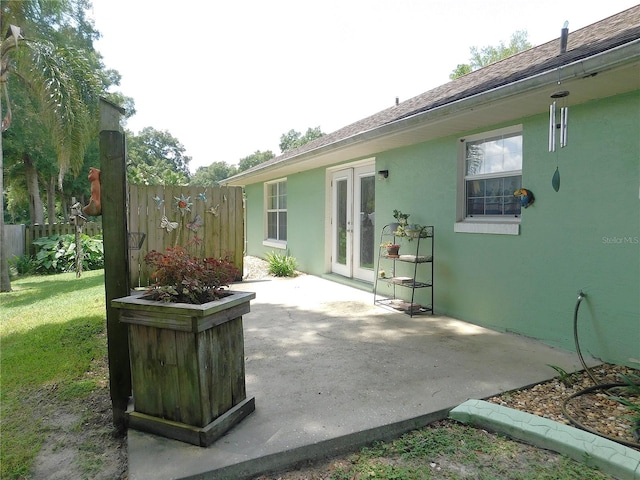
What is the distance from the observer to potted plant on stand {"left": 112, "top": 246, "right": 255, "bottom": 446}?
2225mm

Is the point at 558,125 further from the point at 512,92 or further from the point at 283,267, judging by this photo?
the point at 283,267

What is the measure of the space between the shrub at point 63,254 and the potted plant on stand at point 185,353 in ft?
34.0

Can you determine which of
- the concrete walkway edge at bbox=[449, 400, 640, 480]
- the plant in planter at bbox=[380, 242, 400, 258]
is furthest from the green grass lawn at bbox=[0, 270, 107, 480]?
the plant in planter at bbox=[380, 242, 400, 258]

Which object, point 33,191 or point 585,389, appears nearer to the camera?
point 585,389

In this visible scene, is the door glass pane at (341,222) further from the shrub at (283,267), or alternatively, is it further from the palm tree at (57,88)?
the palm tree at (57,88)

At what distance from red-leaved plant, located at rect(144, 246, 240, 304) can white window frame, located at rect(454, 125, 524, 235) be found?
3.40 metres

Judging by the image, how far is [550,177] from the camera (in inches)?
161

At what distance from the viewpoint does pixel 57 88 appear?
792cm

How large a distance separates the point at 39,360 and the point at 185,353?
2553mm

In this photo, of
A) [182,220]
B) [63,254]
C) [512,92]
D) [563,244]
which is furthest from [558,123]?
[63,254]

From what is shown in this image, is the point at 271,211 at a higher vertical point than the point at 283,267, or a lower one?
higher

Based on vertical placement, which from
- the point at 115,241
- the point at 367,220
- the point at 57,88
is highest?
the point at 57,88

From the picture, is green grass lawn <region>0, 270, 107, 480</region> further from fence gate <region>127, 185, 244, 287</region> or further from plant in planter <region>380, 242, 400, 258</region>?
plant in planter <region>380, 242, 400, 258</region>

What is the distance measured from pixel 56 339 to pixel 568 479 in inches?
193
